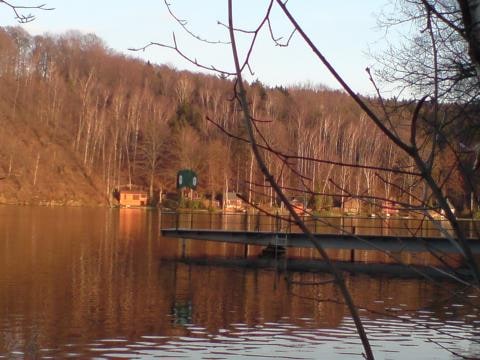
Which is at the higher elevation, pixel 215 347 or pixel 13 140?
pixel 13 140

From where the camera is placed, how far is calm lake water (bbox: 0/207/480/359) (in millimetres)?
14305

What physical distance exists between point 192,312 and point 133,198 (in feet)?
241

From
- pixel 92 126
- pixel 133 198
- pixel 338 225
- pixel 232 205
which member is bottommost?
pixel 338 225

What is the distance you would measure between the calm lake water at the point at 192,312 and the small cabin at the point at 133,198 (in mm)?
58247

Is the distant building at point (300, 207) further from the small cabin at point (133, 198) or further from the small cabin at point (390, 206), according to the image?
the small cabin at point (133, 198)

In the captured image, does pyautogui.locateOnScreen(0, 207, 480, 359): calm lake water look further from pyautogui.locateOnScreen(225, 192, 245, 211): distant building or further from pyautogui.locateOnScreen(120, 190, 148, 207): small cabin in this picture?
pyautogui.locateOnScreen(120, 190, 148, 207): small cabin

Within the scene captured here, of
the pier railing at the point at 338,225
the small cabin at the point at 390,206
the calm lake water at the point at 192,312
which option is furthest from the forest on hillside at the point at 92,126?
the small cabin at the point at 390,206

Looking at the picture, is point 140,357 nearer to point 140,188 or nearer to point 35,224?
point 35,224

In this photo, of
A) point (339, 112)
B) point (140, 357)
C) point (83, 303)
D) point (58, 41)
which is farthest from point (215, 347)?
point (58, 41)

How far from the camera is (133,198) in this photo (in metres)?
91.8

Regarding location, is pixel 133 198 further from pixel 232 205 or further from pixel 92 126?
pixel 92 126

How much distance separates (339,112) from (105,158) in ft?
132

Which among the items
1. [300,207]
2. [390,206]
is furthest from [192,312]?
[300,207]

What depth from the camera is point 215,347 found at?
1466 centimetres
